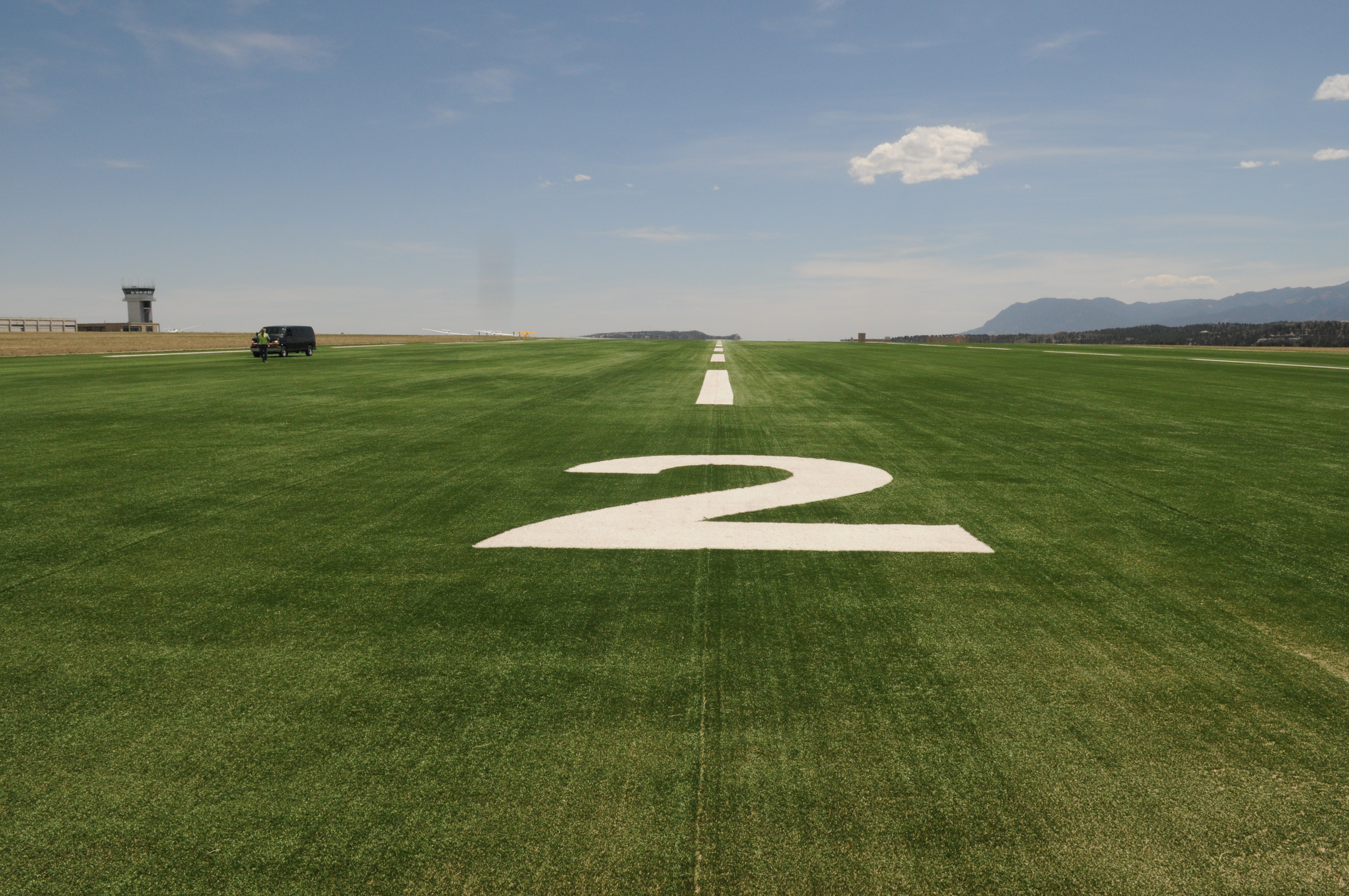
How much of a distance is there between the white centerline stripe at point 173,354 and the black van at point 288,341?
4.11 m

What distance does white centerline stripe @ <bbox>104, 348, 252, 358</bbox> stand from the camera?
33656mm

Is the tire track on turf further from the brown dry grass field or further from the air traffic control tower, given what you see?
the air traffic control tower

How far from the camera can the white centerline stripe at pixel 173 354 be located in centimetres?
3366

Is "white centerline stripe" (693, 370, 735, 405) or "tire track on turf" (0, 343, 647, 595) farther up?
"white centerline stripe" (693, 370, 735, 405)

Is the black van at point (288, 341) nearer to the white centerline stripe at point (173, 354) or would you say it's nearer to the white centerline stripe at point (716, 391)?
the white centerline stripe at point (173, 354)

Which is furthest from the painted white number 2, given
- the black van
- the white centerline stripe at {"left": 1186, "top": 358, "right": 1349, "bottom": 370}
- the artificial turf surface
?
the black van

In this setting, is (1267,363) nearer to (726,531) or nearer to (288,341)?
(726,531)

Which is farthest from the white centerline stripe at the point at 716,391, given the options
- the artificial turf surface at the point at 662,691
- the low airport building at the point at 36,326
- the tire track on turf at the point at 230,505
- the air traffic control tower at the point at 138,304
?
the air traffic control tower at the point at 138,304

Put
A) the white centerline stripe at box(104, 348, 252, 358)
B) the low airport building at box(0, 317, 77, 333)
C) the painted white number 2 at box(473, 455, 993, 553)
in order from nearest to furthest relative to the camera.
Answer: the painted white number 2 at box(473, 455, 993, 553) → the white centerline stripe at box(104, 348, 252, 358) → the low airport building at box(0, 317, 77, 333)

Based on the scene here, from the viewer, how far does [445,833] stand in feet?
6.56

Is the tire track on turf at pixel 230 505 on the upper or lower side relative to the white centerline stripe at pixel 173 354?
lower

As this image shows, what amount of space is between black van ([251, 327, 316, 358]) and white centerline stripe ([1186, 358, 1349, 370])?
39.3 m

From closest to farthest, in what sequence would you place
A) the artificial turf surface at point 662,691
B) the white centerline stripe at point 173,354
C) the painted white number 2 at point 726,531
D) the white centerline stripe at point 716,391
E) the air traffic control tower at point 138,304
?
the artificial turf surface at point 662,691, the painted white number 2 at point 726,531, the white centerline stripe at point 716,391, the white centerline stripe at point 173,354, the air traffic control tower at point 138,304

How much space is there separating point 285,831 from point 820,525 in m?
3.79
